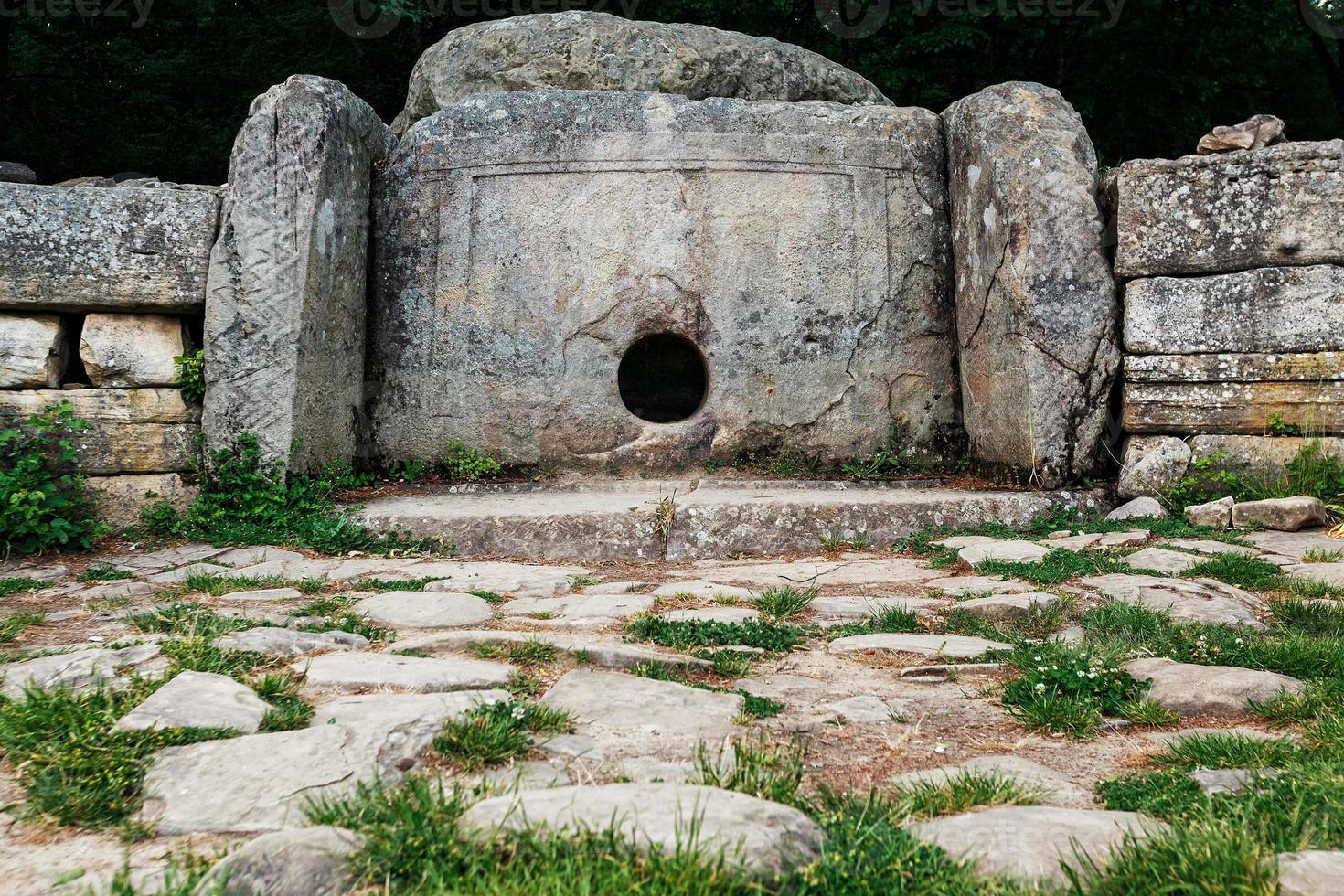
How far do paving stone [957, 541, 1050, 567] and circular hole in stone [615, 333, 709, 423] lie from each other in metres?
3.17

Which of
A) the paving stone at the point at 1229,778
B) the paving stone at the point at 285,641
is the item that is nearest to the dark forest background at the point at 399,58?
the paving stone at the point at 285,641

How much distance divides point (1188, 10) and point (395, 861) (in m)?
13.0

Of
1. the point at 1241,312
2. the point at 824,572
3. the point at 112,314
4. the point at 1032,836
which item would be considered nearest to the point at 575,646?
the point at 1032,836

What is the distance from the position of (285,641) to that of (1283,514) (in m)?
4.73

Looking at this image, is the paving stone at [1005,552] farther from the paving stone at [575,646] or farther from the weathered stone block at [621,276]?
the paving stone at [575,646]

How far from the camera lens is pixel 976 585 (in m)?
4.29

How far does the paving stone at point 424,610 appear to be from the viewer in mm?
3582

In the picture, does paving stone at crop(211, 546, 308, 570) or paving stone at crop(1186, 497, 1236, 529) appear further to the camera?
paving stone at crop(1186, 497, 1236, 529)

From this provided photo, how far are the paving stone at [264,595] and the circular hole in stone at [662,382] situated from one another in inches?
151

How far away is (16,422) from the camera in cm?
553

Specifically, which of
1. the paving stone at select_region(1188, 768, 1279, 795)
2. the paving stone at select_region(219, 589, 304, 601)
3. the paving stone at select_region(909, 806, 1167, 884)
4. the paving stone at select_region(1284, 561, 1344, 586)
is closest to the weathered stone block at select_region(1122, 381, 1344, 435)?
the paving stone at select_region(1284, 561, 1344, 586)

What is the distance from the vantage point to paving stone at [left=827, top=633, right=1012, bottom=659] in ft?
10.8

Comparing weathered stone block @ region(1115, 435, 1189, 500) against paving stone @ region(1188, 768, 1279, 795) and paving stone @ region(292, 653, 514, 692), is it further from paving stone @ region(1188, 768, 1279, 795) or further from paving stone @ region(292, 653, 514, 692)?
paving stone @ region(292, 653, 514, 692)

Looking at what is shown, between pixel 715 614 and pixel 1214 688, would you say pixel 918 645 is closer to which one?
pixel 715 614
